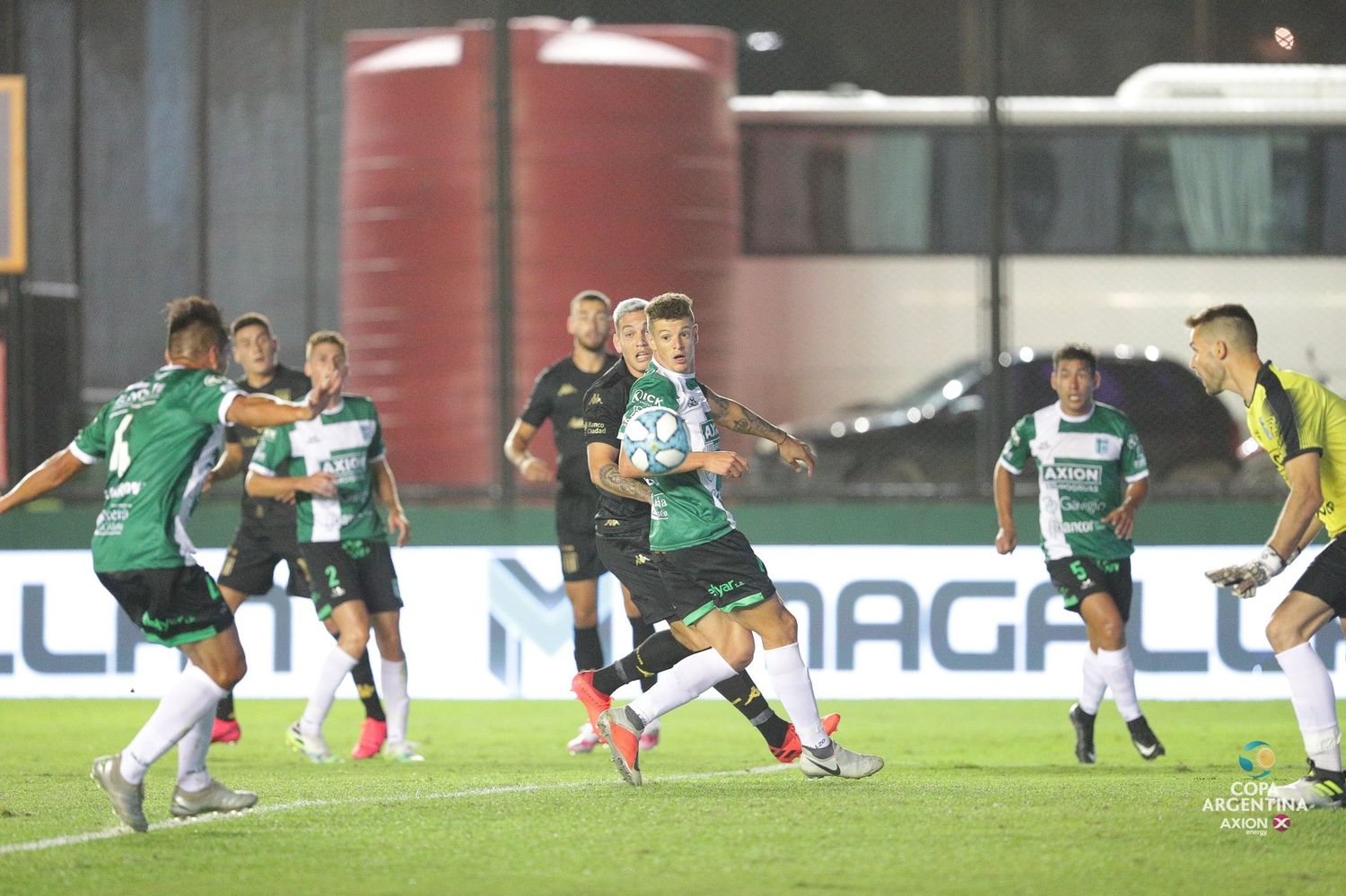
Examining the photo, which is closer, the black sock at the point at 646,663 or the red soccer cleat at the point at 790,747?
the red soccer cleat at the point at 790,747

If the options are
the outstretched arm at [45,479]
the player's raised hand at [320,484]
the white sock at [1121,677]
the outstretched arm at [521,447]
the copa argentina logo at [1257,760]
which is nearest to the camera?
the outstretched arm at [45,479]

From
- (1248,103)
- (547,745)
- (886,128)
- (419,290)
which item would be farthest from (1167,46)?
(547,745)

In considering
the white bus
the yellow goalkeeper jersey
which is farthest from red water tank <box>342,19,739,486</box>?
the yellow goalkeeper jersey

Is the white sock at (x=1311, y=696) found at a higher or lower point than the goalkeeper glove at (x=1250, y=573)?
lower

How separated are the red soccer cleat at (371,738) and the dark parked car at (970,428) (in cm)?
436

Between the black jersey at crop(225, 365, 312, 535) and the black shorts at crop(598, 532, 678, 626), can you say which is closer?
the black shorts at crop(598, 532, 678, 626)

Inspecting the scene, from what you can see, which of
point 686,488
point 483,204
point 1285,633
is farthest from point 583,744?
point 483,204

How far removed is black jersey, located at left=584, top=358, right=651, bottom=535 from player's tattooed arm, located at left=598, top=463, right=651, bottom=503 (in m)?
0.17

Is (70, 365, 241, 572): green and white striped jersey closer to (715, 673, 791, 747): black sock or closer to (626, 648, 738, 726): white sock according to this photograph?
(626, 648, 738, 726): white sock

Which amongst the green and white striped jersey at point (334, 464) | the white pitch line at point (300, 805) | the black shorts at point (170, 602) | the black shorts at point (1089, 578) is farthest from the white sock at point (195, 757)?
the black shorts at point (1089, 578)

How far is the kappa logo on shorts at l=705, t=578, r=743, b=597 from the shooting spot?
714cm

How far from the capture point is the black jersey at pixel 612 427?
25.3ft

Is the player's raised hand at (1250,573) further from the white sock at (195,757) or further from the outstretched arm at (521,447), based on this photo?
the outstretched arm at (521,447)

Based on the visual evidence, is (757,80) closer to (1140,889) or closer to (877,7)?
(877,7)
